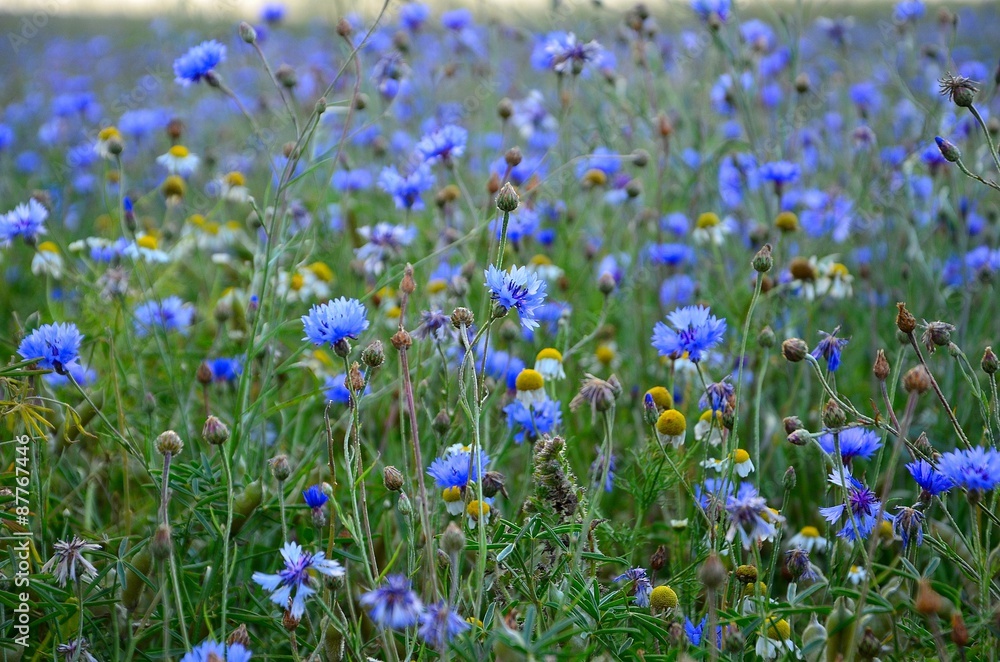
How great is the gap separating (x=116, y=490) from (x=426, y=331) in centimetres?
76

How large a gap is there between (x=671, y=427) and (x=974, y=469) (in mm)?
433

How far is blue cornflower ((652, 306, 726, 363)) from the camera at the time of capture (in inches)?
51.1

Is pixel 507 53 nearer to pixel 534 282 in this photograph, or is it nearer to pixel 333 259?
pixel 333 259

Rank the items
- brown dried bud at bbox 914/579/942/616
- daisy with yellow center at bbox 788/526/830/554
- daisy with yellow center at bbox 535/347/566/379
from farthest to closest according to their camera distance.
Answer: daisy with yellow center at bbox 535/347/566/379
daisy with yellow center at bbox 788/526/830/554
brown dried bud at bbox 914/579/942/616

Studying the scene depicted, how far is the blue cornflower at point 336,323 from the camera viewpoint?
1.14m

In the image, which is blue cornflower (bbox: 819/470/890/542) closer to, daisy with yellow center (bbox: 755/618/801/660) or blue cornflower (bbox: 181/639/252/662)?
daisy with yellow center (bbox: 755/618/801/660)

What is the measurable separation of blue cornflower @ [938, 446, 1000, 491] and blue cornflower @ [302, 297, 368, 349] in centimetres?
76

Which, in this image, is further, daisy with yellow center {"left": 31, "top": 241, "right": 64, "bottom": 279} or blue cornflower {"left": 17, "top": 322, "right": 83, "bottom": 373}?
daisy with yellow center {"left": 31, "top": 241, "right": 64, "bottom": 279}

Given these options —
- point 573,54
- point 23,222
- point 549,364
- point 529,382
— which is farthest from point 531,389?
point 23,222

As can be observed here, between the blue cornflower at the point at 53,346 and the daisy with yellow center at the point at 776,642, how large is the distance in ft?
3.40

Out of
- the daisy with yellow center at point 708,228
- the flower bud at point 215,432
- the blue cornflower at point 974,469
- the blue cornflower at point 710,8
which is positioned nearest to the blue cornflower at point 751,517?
the blue cornflower at point 974,469

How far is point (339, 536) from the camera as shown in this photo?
1.41m

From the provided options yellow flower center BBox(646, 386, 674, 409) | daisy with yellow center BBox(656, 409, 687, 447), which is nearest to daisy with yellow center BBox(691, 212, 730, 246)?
yellow flower center BBox(646, 386, 674, 409)

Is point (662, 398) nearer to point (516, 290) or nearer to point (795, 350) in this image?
point (795, 350)
